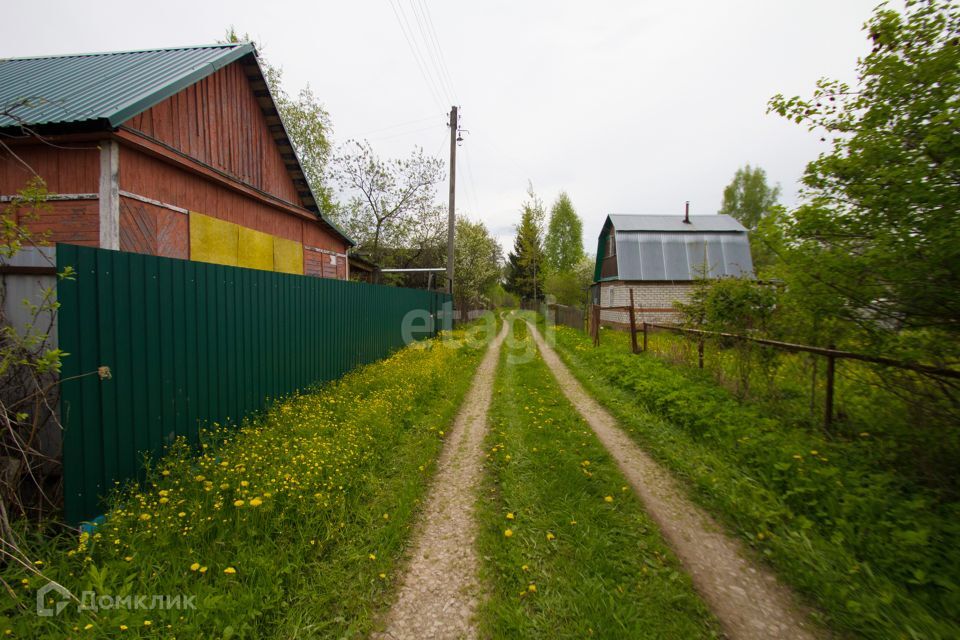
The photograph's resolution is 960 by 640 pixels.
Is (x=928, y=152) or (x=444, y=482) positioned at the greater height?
(x=928, y=152)

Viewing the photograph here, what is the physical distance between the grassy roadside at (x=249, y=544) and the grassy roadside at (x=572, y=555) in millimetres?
785

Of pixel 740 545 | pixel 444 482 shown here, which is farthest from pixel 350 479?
pixel 740 545

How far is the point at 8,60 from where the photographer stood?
27.4 ft

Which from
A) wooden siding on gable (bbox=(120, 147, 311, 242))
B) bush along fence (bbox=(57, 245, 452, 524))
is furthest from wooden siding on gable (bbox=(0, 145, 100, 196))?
bush along fence (bbox=(57, 245, 452, 524))

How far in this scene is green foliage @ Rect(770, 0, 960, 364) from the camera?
8.86ft

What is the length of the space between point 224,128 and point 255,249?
2.57m

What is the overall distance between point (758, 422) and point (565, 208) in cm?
3949

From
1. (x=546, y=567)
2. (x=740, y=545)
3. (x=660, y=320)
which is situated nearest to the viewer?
(x=546, y=567)

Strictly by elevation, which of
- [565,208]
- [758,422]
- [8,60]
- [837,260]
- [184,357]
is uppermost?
[565,208]

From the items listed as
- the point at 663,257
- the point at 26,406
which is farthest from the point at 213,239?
the point at 663,257

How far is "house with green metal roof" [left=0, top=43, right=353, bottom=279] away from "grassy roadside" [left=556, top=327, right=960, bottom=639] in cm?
670

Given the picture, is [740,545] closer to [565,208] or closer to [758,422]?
[758,422]

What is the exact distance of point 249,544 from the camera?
8.77 feet

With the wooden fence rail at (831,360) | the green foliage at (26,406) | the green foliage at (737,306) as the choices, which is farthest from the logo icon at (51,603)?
the green foliage at (737,306)
